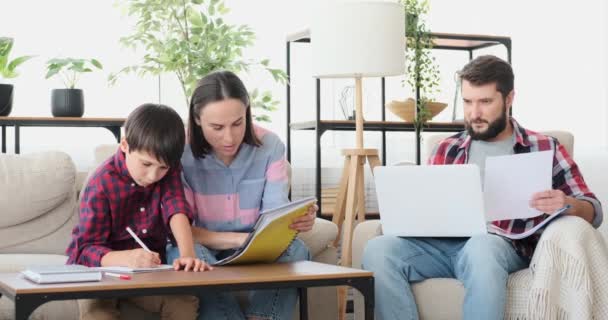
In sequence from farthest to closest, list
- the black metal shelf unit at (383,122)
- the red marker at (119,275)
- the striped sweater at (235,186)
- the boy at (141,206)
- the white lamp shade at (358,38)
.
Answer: the black metal shelf unit at (383,122) → the white lamp shade at (358,38) → the striped sweater at (235,186) → the boy at (141,206) → the red marker at (119,275)

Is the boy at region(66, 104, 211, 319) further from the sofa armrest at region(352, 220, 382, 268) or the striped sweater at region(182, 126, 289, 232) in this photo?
the sofa armrest at region(352, 220, 382, 268)

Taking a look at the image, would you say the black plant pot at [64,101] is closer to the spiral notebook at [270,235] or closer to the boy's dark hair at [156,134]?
the boy's dark hair at [156,134]

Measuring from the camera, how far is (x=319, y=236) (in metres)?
2.82

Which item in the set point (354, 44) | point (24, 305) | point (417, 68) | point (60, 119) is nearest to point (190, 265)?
point (24, 305)

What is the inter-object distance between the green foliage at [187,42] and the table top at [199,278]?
Answer: 1.70 meters

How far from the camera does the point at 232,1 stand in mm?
4402

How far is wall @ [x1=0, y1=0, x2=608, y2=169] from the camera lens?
4.07 meters

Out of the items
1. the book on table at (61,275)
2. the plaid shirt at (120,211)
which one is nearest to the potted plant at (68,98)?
the plaid shirt at (120,211)

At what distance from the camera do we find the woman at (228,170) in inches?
93.7

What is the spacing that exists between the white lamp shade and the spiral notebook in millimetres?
1285

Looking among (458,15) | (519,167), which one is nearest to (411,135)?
(458,15)

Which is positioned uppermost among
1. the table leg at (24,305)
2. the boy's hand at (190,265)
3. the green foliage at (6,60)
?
the green foliage at (6,60)

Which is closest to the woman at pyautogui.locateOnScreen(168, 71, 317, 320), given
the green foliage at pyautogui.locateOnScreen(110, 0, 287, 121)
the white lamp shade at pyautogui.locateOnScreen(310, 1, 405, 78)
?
the white lamp shade at pyautogui.locateOnScreen(310, 1, 405, 78)

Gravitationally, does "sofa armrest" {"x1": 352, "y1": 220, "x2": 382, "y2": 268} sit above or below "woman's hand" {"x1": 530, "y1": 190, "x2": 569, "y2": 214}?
below
